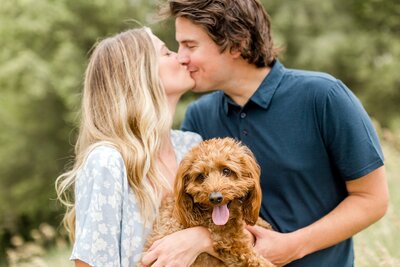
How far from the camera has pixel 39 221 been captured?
16250mm

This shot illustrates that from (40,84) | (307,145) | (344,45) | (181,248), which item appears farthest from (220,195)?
(40,84)

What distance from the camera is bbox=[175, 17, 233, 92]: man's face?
4.46 meters

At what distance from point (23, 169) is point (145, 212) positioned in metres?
12.1

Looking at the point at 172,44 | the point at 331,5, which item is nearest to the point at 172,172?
the point at 172,44

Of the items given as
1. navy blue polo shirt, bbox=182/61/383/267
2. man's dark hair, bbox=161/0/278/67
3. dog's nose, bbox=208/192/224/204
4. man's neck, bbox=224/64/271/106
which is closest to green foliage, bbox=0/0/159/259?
man's dark hair, bbox=161/0/278/67

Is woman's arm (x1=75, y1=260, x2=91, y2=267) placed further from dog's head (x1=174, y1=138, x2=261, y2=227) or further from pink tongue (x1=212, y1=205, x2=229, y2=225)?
pink tongue (x1=212, y1=205, x2=229, y2=225)

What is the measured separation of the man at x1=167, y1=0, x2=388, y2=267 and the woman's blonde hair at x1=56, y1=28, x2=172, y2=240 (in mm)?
425

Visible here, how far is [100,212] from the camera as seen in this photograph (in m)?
3.59

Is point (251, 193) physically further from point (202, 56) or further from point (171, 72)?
point (202, 56)

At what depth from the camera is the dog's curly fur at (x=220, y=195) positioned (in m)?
3.39

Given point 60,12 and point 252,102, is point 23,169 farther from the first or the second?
point 252,102

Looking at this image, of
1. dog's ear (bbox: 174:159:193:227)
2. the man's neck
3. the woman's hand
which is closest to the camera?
dog's ear (bbox: 174:159:193:227)

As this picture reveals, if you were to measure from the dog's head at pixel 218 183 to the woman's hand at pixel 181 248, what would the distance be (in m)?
0.10

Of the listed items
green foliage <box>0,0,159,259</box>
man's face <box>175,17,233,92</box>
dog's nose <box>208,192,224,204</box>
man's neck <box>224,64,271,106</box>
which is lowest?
green foliage <box>0,0,159,259</box>
